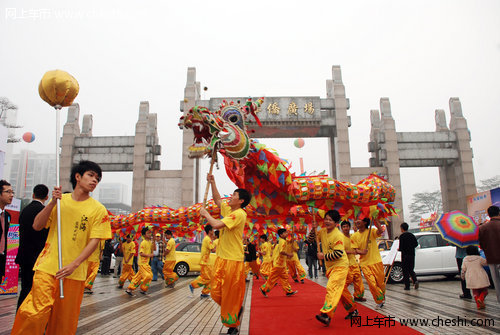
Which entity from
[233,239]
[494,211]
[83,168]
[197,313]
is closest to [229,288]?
[233,239]

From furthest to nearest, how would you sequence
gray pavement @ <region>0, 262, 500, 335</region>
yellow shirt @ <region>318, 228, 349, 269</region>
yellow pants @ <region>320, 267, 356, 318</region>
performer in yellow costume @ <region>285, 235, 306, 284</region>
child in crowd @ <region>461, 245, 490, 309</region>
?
1. performer in yellow costume @ <region>285, 235, 306, 284</region>
2. child in crowd @ <region>461, 245, 490, 309</region>
3. yellow shirt @ <region>318, 228, 349, 269</region>
4. gray pavement @ <region>0, 262, 500, 335</region>
5. yellow pants @ <region>320, 267, 356, 318</region>

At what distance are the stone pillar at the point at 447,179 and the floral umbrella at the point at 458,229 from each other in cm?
1995

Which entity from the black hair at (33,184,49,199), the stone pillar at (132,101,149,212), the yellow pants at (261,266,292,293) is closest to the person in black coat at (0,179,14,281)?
the black hair at (33,184,49,199)

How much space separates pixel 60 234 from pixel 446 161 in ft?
88.7

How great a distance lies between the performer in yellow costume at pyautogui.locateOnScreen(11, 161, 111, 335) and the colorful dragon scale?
7.29 ft

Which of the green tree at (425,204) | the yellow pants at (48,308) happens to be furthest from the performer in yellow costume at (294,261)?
the green tree at (425,204)

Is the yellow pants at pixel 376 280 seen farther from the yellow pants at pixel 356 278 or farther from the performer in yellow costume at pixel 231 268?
the performer in yellow costume at pixel 231 268

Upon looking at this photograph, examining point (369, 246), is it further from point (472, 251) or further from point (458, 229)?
point (458, 229)

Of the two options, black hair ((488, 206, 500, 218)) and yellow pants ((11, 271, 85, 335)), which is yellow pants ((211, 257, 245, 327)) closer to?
yellow pants ((11, 271, 85, 335))

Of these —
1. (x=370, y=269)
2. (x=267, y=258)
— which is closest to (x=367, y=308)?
(x=370, y=269)

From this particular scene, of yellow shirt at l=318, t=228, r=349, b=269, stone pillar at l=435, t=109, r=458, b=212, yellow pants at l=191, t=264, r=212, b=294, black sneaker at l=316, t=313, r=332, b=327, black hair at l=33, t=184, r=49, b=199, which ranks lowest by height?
black sneaker at l=316, t=313, r=332, b=327

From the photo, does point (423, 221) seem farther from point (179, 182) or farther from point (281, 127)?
point (179, 182)

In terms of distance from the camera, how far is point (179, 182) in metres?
24.1

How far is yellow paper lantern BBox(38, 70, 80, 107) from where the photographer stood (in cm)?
316
